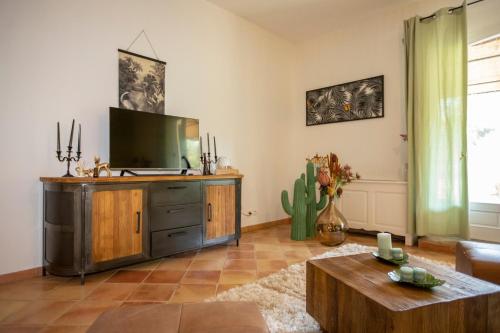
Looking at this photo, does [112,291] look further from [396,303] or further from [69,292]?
[396,303]

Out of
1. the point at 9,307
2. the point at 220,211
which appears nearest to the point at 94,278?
the point at 9,307

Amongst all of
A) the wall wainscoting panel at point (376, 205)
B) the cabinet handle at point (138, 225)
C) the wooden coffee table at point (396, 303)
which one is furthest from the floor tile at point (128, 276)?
the wall wainscoting panel at point (376, 205)

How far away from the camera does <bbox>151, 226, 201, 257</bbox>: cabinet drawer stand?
2.51 meters

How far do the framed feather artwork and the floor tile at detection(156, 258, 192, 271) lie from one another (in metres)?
Answer: 2.95

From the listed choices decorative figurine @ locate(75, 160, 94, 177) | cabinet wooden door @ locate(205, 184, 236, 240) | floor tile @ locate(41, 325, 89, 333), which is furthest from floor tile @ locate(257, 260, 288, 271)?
decorative figurine @ locate(75, 160, 94, 177)

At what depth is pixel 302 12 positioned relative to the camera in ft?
12.7

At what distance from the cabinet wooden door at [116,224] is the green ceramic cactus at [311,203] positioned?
207 centimetres

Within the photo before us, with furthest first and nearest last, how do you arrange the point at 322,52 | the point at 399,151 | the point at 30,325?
→ the point at 322,52, the point at 399,151, the point at 30,325

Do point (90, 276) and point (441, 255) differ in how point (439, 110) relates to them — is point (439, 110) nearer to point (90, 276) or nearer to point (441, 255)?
point (441, 255)

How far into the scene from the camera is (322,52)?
14.9 feet

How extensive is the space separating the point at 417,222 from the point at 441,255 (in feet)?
1.39

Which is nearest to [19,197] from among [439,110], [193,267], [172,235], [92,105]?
[92,105]

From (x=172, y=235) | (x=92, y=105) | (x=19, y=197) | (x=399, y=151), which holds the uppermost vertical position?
(x=92, y=105)

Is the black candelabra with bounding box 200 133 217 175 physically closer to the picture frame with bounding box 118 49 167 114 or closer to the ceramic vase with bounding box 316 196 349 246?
the picture frame with bounding box 118 49 167 114
